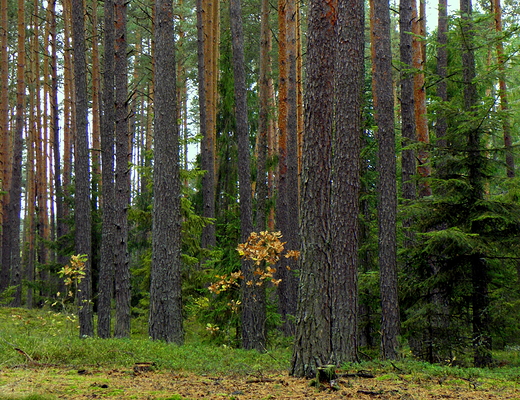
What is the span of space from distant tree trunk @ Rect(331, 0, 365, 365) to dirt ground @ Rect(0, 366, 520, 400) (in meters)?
1.73

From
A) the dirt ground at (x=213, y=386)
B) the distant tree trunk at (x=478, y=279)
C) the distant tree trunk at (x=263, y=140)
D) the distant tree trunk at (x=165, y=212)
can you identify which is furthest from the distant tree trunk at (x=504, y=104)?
the distant tree trunk at (x=165, y=212)

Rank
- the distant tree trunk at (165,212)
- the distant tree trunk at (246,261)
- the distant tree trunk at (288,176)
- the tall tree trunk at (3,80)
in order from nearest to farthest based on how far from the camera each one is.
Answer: the distant tree trunk at (165,212)
the distant tree trunk at (246,261)
the distant tree trunk at (288,176)
the tall tree trunk at (3,80)

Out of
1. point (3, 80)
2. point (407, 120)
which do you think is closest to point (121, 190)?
point (407, 120)

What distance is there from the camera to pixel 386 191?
382 inches

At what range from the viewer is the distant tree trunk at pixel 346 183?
812 cm

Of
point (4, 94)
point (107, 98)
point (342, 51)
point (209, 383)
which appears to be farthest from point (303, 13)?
point (209, 383)

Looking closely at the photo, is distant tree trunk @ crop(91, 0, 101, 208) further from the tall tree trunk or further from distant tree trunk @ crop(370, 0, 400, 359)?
distant tree trunk @ crop(370, 0, 400, 359)

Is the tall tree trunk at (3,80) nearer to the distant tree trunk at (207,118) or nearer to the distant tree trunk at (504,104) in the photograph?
the distant tree trunk at (207,118)

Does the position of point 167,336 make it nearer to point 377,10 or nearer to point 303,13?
point 377,10

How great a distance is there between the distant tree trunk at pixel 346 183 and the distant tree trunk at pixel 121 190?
5.37m

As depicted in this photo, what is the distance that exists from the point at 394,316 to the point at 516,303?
220 cm

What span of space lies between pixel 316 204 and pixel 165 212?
4415 millimetres

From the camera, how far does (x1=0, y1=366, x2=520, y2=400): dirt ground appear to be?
4883 mm

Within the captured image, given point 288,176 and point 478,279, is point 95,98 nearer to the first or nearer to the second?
point 288,176
